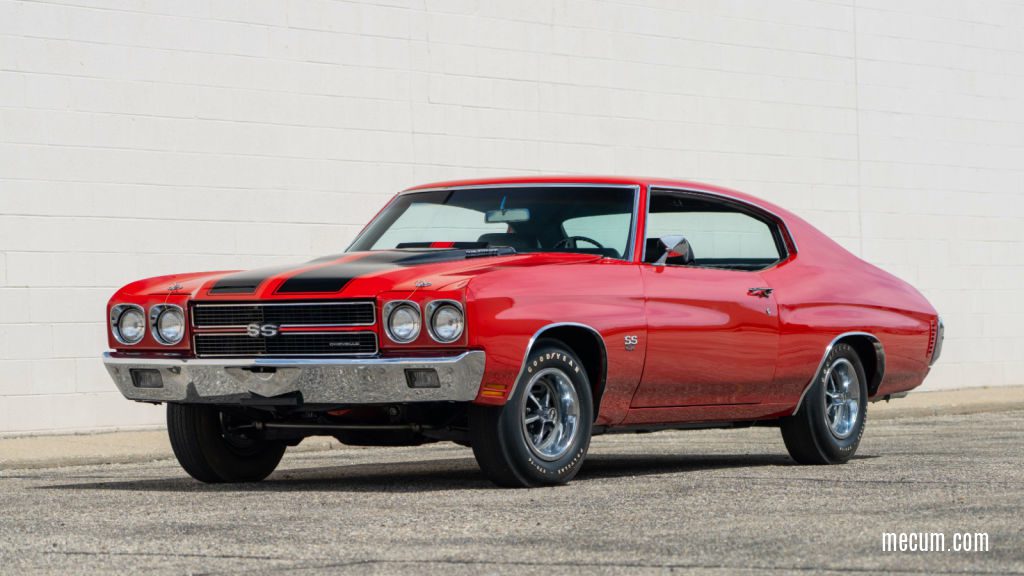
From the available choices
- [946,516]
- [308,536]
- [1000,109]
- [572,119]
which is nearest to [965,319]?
[1000,109]

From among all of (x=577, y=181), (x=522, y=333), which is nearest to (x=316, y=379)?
(x=522, y=333)

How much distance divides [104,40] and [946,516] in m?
8.72

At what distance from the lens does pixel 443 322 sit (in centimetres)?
717

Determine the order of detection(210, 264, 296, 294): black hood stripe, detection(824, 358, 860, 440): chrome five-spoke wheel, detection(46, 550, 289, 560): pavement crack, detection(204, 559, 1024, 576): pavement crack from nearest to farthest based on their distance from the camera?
1. detection(204, 559, 1024, 576): pavement crack
2. detection(46, 550, 289, 560): pavement crack
3. detection(210, 264, 296, 294): black hood stripe
4. detection(824, 358, 860, 440): chrome five-spoke wheel

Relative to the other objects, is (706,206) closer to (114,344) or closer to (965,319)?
(114,344)

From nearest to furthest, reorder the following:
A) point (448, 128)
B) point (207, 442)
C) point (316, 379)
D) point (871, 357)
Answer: point (316, 379) → point (207, 442) → point (871, 357) → point (448, 128)

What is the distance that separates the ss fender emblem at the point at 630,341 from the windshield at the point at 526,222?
487 mm

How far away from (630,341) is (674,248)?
63 cm

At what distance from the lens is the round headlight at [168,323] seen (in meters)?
7.77

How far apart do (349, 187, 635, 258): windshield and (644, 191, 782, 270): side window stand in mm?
200

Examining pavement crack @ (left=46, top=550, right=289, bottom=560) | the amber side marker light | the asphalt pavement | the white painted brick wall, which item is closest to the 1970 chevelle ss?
the amber side marker light

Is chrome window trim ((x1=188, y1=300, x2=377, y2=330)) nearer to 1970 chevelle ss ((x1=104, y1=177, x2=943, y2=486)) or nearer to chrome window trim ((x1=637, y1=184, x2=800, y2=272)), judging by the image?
1970 chevelle ss ((x1=104, y1=177, x2=943, y2=486))

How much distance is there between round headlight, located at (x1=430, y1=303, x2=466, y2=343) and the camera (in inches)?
282

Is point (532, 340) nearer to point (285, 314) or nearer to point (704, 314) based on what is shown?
point (285, 314)
